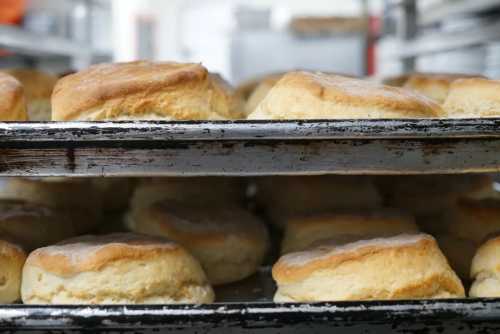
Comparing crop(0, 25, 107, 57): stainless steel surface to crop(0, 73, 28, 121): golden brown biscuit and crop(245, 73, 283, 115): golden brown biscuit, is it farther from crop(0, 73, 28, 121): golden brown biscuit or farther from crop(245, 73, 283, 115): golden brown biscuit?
crop(0, 73, 28, 121): golden brown biscuit

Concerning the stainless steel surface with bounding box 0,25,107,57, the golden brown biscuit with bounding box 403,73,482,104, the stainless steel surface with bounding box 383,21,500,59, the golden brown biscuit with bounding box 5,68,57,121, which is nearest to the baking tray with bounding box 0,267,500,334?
the golden brown biscuit with bounding box 403,73,482,104

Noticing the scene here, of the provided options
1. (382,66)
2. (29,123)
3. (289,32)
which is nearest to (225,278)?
(29,123)

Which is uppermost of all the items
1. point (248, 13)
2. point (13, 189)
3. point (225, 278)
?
point (248, 13)

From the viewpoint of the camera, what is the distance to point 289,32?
541 cm

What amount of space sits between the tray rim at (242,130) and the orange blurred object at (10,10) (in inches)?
93.7

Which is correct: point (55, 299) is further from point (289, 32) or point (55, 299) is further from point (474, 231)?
point (289, 32)

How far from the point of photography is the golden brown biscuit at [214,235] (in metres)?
1.46

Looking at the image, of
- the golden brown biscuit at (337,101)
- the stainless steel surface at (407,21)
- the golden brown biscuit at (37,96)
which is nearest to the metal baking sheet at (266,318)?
the golden brown biscuit at (337,101)

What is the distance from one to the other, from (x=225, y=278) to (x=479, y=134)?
70 centimetres

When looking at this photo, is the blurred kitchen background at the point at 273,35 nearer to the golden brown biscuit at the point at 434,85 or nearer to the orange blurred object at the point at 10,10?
the orange blurred object at the point at 10,10

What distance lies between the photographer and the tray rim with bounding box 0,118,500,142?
3.42 ft

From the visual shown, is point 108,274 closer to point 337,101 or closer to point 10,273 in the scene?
point 10,273

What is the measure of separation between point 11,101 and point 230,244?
606mm

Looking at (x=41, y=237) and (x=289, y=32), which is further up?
(x=289, y=32)
